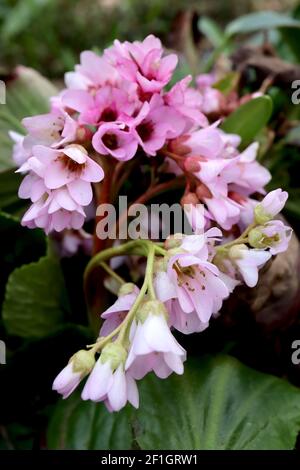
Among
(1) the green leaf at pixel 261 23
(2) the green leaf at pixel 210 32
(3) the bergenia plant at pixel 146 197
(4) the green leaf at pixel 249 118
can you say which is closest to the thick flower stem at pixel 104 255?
(3) the bergenia plant at pixel 146 197

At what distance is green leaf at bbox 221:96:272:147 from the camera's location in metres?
0.73

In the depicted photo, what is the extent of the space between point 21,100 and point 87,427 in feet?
1.32

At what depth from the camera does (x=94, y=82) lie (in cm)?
63

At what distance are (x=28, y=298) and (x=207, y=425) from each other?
0.22 metres

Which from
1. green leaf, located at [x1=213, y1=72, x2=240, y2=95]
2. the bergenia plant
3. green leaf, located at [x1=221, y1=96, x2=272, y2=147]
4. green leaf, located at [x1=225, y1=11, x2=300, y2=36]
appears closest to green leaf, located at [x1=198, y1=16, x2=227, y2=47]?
green leaf, located at [x1=225, y1=11, x2=300, y2=36]

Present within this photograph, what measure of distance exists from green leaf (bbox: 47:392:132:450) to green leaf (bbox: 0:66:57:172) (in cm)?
31

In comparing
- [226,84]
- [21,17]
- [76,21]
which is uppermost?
[226,84]

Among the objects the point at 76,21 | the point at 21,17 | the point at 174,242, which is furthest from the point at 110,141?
the point at 76,21

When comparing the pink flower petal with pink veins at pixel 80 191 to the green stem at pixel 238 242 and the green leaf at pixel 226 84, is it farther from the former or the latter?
the green leaf at pixel 226 84

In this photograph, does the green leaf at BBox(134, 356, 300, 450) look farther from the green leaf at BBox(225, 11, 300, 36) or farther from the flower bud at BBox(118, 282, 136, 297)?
the green leaf at BBox(225, 11, 300, 36)

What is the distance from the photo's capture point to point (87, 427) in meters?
0.68

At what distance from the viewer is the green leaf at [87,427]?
0.66m

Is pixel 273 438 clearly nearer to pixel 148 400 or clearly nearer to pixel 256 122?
pixel 148 400

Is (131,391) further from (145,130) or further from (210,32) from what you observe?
(210,32)
